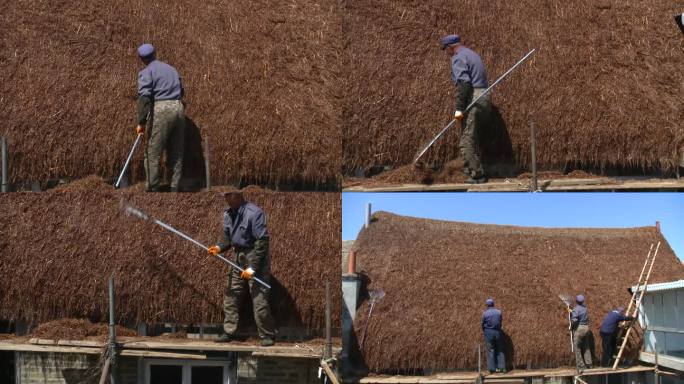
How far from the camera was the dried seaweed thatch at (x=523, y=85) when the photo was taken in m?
8.78

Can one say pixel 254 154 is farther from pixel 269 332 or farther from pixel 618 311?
pixel 618 311

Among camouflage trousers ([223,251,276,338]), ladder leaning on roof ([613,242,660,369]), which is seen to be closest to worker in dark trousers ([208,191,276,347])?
camouflage trousers ([223,251,276,338])

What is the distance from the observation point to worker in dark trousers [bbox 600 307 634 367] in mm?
11656

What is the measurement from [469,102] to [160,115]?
320 cm

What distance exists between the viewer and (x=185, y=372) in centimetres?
926

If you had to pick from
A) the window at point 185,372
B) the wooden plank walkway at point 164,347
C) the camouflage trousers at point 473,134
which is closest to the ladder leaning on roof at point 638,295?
the camouflage trousers at point 473,134

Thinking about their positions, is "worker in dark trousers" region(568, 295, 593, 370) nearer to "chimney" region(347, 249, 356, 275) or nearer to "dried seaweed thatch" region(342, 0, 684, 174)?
"dried seaweed thatch" region(342, 0, 684, 174)

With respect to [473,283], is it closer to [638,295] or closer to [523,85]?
[638,295]

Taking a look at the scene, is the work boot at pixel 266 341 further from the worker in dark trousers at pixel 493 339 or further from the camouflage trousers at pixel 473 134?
the worker in dark trousers at pixel 493 339

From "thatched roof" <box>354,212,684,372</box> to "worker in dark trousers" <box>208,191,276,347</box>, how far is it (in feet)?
→ 6.56

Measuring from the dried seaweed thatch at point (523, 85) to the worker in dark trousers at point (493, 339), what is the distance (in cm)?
273

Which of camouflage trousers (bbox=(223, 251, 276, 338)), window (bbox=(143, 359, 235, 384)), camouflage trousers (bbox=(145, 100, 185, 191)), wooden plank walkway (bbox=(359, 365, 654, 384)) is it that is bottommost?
wooden plank walkway (bbox=(359, 365, 654, 384))

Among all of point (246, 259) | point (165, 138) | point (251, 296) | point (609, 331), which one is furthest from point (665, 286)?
point (165, 138)

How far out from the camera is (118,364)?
9.09m
